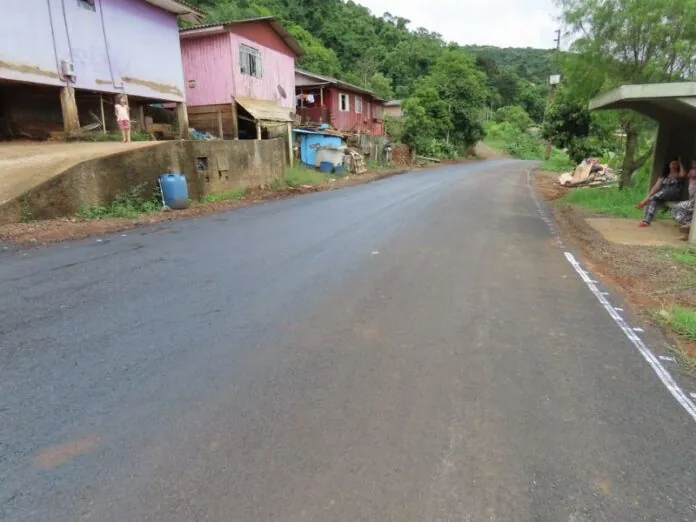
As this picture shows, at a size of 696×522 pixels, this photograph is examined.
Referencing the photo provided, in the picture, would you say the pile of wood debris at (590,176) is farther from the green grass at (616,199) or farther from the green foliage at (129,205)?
the green foliage at (129,205)

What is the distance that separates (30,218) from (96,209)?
151 centimetres

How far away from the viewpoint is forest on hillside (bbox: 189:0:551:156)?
41.7 meters

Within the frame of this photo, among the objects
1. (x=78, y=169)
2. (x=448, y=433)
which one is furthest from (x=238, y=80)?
(x=448, y=433)

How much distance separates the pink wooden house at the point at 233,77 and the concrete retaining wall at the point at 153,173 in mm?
5404

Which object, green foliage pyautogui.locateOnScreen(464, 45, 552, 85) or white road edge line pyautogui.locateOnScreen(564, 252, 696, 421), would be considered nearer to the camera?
white road edge line pyautogui.locateOnScreen(564, 252, 696, 421)

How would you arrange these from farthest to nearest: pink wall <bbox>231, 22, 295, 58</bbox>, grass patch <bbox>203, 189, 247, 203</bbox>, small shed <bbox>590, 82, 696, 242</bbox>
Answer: pink wall <bbox>231, 22, 295, 58</bbox>, grass patch <bbox>203, 189, 247, 203</bbox>, small shed <bbox>590, 82, 696, 242</bbox>

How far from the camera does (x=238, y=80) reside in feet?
74.2

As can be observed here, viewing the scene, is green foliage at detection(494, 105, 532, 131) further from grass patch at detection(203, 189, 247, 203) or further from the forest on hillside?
grass patch at detection(203, 189, 247, 203)

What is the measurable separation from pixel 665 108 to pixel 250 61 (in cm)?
1818

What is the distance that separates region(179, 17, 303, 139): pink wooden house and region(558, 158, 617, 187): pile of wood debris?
1425 cm

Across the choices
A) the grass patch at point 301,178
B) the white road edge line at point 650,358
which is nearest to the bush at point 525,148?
the grass patch at point 301,178

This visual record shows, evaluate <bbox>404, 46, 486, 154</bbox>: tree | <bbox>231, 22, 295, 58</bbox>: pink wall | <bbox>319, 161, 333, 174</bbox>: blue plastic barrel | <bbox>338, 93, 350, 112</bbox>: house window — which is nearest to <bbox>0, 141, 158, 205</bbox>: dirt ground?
<bbox>231, 22, 295, 58</bbox>: pink wall

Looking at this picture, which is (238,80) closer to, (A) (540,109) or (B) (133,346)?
(B) (133,346)

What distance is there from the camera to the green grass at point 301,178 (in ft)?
66.9
